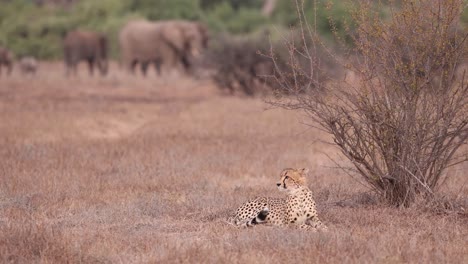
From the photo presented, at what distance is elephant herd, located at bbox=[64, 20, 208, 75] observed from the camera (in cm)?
3881

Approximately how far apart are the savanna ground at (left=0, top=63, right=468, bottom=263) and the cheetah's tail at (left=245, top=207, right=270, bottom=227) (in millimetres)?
235

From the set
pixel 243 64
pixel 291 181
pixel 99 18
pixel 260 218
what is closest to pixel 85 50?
pixel 243 64

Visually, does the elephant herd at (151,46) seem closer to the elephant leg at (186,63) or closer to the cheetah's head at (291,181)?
the elephant leg at (186,63)

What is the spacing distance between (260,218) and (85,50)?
103ft

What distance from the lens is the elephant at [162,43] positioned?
38688mm

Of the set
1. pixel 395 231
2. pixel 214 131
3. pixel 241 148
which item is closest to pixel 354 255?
pixel 395 231

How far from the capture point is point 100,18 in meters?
54.8

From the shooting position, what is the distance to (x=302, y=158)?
1442 centimetres

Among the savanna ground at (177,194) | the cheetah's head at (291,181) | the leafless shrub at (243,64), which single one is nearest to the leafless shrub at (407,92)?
the savanna ground at (177,194)

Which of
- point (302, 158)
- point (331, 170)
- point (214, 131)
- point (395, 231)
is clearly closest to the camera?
point (395, 231)

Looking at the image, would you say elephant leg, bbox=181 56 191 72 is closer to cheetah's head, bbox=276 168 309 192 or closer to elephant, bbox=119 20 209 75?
elephant, bbox=119 20 209 75

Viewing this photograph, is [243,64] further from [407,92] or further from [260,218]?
[260,218]

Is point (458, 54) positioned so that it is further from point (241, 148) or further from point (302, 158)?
point (241, 148)

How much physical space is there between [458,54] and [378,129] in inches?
44.5
